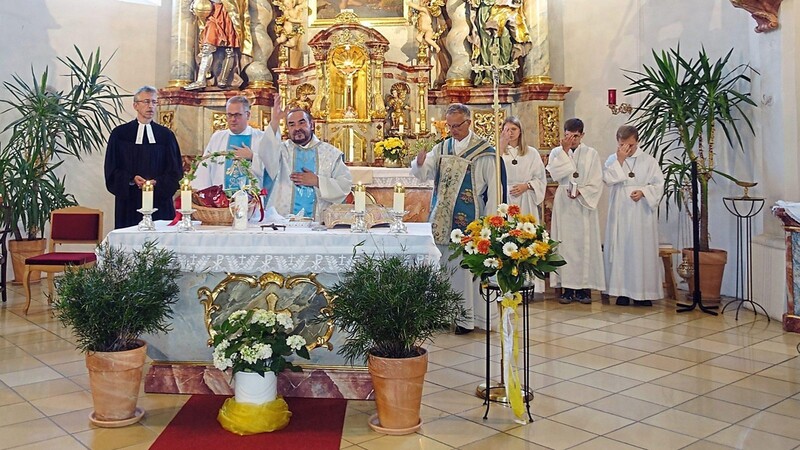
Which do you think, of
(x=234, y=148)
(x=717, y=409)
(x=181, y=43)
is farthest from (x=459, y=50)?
(x=717, y=409)

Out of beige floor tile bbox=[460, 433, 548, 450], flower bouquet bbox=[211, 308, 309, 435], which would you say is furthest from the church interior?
flower bouquet bbox=[211, 308, 309, 435]

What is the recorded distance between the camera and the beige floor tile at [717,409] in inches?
157

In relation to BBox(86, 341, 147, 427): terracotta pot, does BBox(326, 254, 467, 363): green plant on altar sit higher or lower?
higher

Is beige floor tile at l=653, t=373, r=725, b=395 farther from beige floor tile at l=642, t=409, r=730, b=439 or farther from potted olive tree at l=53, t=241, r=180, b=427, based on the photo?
potted olive tree at l=53, t=241, r=180, b=427

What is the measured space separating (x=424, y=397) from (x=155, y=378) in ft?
5.52

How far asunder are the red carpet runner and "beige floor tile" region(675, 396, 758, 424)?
2.04 m

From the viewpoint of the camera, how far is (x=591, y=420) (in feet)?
13.0

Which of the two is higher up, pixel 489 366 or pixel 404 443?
pixel 489 366

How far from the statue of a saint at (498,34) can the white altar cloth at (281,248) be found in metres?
6.64

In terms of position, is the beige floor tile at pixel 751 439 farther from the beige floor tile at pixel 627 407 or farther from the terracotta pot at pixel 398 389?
the terracotta pot at pixel 398 389

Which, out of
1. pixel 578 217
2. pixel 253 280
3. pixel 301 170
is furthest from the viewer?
pixel 578 217

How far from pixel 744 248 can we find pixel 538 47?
13.3ft

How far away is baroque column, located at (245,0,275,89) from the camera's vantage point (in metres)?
10.8

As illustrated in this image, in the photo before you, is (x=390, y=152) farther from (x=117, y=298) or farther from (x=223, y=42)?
(x=117, y=298)
